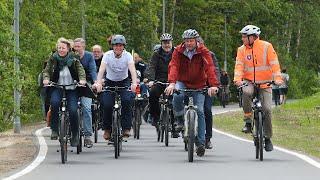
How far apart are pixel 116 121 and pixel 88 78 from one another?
224 cm

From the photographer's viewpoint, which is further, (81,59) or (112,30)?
(112,30)

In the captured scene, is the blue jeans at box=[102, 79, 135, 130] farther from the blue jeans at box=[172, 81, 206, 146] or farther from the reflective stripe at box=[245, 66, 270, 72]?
the reflective stripe at box=[245, 66, 270, 72]

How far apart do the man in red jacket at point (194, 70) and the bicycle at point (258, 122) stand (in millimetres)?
622

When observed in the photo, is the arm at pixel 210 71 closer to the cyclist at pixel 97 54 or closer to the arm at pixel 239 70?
the arm at pixel 239 70

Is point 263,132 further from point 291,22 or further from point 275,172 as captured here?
point 291,22

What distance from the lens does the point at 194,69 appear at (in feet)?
53.0

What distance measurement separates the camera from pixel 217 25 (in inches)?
2687

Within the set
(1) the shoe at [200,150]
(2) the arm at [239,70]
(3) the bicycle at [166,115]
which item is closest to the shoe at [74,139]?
(1) the shoe at [200,150]

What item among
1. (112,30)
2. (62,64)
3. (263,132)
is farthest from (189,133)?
(112,30)

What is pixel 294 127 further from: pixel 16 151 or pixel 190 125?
pixel 190 125

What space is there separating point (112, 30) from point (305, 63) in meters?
43.7

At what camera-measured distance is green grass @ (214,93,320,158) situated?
65.5 feet

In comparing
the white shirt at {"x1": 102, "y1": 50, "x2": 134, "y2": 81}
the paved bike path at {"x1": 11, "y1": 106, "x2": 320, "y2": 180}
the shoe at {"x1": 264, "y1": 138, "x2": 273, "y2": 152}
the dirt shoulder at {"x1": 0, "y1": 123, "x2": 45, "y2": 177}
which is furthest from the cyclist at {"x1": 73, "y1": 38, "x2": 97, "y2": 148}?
the shoe at {"x1": 264, "y1": 138, "x2": 273, "y2": 152}

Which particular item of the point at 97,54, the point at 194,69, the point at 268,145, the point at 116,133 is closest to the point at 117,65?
the point at 116,133
